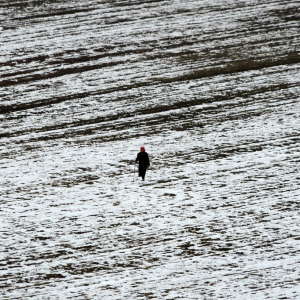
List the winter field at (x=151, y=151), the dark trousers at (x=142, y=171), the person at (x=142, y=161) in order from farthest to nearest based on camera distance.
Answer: the dark trousers at (x=142, y=171), the person at (x=142, y=161), the winter field at (x=151, y=151)

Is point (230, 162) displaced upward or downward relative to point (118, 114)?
downward

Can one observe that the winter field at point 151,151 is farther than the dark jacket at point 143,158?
No

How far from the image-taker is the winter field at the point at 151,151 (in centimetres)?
1283

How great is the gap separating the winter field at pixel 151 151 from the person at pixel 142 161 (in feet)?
1.76

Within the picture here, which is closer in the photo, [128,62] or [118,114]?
[118,114]

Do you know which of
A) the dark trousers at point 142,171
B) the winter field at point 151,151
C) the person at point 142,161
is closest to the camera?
the winter field at point 151,151

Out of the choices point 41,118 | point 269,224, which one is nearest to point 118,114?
point 41,118

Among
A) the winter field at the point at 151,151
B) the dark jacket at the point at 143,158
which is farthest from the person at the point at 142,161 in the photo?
the winter field at the point at 151,151

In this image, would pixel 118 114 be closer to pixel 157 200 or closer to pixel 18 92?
pixel 18 92

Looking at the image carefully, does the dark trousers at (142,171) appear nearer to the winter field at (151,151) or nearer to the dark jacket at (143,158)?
the dark jacket at (143,158)

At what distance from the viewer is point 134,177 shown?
18156 millimetres

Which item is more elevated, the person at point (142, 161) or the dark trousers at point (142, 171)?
the person at point (142, 161)

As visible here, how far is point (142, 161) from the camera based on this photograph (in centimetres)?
1709

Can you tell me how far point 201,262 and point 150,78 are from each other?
16888 millimetres
